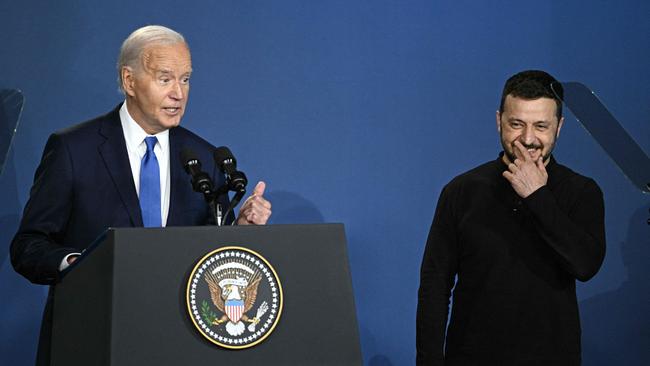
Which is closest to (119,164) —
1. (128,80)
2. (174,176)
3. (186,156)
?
(174,176)

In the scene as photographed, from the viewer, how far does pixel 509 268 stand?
260 cm

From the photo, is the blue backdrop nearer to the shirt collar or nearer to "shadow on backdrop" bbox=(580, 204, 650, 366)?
"shadow on backdrop" bbox=(580, 204, 650, 366)

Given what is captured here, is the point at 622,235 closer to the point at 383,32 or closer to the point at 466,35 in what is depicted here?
the point at 466,35

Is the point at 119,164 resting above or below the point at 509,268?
above

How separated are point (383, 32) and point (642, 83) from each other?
1.10 metres

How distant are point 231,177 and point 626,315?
236 cm

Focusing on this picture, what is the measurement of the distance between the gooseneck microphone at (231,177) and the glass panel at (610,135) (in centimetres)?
118

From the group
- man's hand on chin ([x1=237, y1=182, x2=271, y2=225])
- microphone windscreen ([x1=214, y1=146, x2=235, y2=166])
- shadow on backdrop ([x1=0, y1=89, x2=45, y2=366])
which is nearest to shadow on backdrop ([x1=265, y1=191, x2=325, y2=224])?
shadow on backdrop ([x1=0, y1=89, x2=45, y2=366])

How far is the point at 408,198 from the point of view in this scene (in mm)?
3682

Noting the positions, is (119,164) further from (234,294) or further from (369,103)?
(369,103)

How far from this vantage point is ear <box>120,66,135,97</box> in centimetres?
253

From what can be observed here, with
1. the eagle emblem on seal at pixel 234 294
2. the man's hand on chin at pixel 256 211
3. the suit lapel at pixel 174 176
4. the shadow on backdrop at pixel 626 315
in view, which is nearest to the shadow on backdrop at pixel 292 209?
the suit lapel at pixel 174 176

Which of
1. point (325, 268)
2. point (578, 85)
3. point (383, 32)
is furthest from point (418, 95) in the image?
point (325, 268)

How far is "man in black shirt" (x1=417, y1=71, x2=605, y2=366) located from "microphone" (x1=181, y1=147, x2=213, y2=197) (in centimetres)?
88
